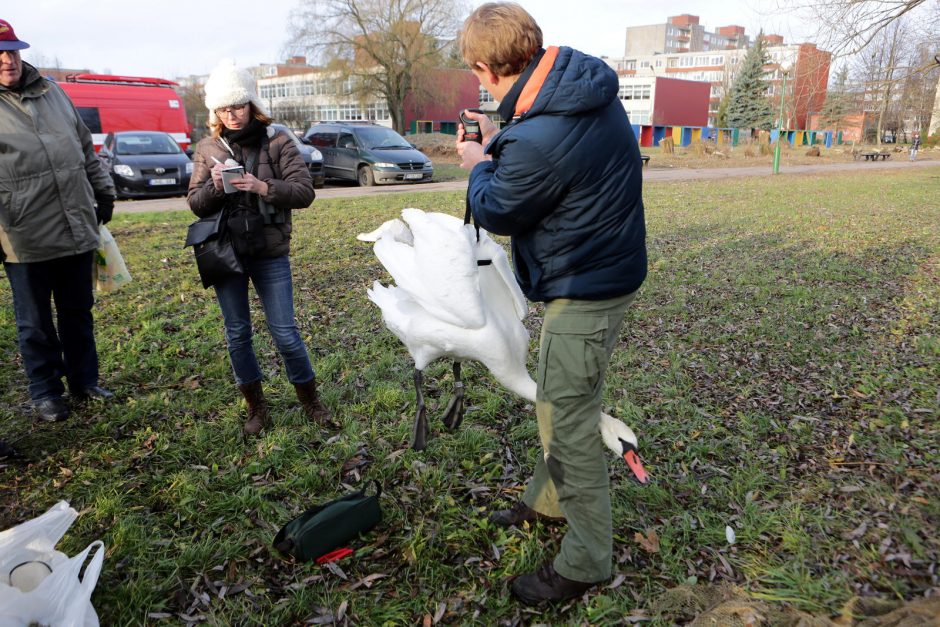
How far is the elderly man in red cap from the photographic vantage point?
3.44m

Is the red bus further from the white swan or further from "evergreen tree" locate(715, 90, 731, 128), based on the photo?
"evergreen tree" locate(715, 90, 731, 128)

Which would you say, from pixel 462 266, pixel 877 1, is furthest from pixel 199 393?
pixel 877 1

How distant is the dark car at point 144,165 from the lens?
13.7m

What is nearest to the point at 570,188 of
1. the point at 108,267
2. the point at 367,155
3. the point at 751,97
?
the point at 108,267

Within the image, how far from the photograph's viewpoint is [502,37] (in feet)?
6.49

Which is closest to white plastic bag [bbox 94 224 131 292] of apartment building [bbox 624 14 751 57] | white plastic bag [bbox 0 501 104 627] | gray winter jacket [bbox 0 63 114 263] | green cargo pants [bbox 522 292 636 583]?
gray winter jacket [bbox 0 63 114 263]

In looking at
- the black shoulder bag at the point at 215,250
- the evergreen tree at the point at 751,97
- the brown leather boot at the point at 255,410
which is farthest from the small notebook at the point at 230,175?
the evergreen tree at the point at 751,97

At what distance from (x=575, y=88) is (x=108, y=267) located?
371 cm

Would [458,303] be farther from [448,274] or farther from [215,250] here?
[215,250]

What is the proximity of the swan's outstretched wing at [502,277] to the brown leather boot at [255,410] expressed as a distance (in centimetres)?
181

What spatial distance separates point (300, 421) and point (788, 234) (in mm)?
8593

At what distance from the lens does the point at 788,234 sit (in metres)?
9.59

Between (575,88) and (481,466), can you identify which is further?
(481,466)

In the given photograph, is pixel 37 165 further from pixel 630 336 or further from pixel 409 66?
pixel 409 66
